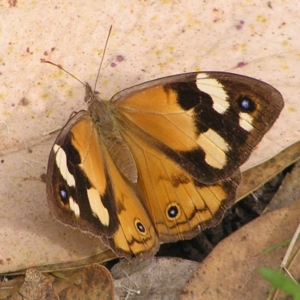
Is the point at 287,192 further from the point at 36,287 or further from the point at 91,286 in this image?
the point at 36,287

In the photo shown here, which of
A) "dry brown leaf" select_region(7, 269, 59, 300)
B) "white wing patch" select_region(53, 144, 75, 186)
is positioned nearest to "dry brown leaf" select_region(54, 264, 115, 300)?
"dry brown leaf" select_region(7, 269, 59, 300)

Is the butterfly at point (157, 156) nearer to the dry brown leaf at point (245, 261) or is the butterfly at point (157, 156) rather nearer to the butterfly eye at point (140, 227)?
the butterfly eye at point (140, 227)

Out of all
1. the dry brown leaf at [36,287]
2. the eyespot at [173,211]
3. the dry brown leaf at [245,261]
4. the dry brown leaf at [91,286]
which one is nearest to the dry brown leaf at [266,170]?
the dry brown leaf at [245,261]

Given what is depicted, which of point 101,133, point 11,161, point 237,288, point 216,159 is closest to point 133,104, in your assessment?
point 101,133

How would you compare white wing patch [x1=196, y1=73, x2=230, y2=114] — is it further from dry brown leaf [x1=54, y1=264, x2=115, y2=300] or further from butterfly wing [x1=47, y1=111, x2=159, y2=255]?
dry brown leaf [x1=54, y1=264, x2=115, y2=300]

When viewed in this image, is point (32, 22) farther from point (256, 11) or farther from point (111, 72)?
point (256, 11)
